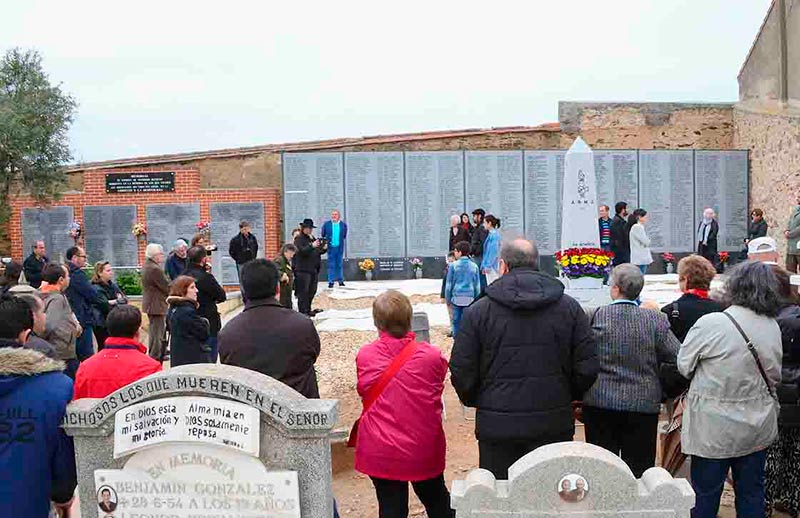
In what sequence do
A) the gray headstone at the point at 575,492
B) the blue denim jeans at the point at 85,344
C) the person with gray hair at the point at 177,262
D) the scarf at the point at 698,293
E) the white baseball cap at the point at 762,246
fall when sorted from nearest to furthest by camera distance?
the gray headstone at the point at 575,492, the scarf at the point at 698,293, the white baseball cap at the point at 762,246, the blue denim jeans at the point at 85,344, the person with gray hair at the point at 177,262

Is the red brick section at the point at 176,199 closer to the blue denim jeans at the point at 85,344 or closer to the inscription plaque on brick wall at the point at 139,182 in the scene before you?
the inscription plaque on brick wall at the point at 139,182

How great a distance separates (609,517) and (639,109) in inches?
703

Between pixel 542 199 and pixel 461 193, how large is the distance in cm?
185

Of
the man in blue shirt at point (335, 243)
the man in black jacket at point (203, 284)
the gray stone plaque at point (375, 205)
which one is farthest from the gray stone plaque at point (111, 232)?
the man in black jacket at point (203, 284)

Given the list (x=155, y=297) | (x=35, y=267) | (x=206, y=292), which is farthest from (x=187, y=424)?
(x=35, y=267)

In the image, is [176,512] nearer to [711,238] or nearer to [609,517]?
[609,517]

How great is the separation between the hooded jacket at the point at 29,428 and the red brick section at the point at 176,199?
14480 millimetres

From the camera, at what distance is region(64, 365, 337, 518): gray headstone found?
299 cm

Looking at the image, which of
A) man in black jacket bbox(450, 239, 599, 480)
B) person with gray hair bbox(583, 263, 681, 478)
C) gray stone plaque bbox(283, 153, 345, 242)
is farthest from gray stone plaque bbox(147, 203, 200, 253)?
man in black jacket bbox(450, 239, 599, 480)

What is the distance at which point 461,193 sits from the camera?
17.8 meters

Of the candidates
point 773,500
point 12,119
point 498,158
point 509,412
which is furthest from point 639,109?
point 509,412

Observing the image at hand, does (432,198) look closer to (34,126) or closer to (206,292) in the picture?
(34,126)

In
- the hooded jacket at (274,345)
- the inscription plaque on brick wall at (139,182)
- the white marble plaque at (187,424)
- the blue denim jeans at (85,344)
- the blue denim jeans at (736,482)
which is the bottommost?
the blue denim jeans at (736,482)

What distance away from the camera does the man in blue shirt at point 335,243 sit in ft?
52.1
